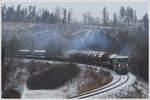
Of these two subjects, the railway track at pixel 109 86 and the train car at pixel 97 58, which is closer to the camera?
the railway track at pixel 109 86

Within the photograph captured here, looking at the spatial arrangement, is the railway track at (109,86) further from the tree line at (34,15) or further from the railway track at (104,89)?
the tree line at (34,15)

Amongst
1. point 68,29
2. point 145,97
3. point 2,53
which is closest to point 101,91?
point 145,97

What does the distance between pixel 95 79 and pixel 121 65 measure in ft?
6.40

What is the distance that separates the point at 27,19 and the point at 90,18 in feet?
15.7

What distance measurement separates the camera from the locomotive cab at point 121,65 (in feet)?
49.7

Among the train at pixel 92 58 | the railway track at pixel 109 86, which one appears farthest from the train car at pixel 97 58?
the railway track at pixel 109 86

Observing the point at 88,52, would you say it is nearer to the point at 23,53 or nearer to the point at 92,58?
the point at 92,58

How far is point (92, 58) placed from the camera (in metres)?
17.1

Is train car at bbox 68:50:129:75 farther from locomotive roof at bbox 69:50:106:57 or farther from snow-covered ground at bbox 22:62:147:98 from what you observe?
snow-covered ground at bbox 22:62:147:98

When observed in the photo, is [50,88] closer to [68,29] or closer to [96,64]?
[96,64]

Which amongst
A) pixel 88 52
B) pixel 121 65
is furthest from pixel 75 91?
pixel 88 52

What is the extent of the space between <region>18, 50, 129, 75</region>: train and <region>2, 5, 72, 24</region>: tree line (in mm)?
2795

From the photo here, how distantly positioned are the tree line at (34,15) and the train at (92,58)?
2.80 metres

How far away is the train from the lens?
1533 centimetres
